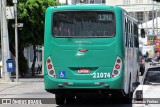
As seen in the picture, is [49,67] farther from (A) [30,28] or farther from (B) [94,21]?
(A) [30,28]

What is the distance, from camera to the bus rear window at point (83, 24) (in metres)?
14.4

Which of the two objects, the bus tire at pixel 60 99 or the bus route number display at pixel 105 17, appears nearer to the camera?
the bus route number display at pixel 105 17

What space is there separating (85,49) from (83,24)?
2.58 feet

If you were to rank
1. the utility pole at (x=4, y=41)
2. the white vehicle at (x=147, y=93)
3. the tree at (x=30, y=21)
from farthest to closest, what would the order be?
the tree at (x=30, y=21), the utility pole at (x=4, y=41), the white vehicle at (x=147, y=93)

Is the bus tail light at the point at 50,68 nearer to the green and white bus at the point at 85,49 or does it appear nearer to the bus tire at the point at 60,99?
the green and white bus at the point at 85,49

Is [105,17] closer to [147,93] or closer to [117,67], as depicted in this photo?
[117,67]

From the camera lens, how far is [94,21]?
47.4 feet

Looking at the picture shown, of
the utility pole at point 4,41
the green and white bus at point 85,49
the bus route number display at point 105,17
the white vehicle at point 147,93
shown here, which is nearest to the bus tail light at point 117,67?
the green and white bus at point 85,49

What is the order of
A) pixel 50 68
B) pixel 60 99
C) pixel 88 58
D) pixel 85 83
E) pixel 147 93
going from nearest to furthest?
pixel 147 93 < pixel 85 83 < pixel 88 58 < pixel 50 68 < pixel 60 99

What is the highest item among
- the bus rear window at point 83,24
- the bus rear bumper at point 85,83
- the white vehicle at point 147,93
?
the bus rear window at point 83,24

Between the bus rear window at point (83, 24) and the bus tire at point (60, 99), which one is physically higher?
the bus rear window at point (83, 24)

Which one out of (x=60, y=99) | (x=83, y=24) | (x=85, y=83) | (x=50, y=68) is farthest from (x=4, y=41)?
(x=85, y=83)

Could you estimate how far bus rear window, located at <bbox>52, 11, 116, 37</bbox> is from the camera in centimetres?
1436

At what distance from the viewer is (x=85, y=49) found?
14273mm
